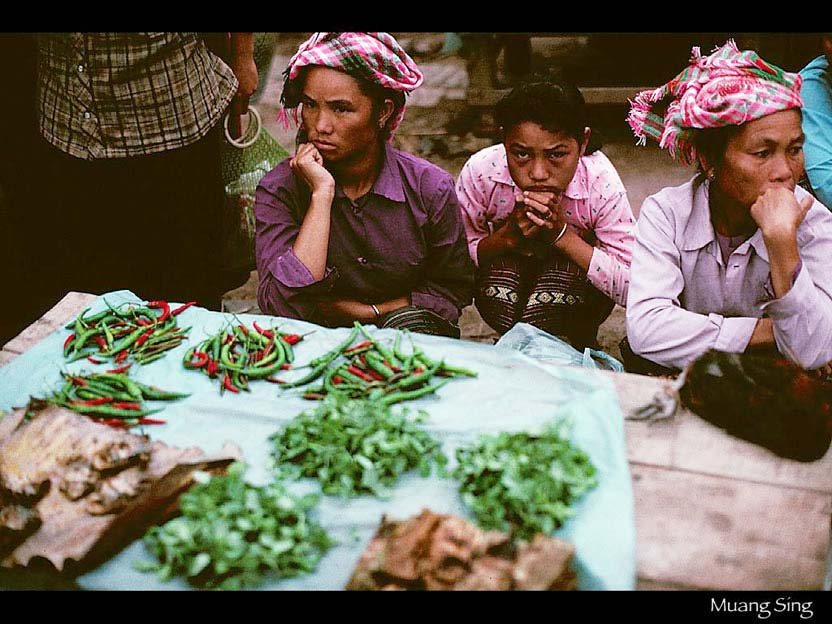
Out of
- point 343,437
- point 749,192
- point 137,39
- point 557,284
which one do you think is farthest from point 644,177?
point 343,437

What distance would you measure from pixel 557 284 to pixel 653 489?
59.1 inches

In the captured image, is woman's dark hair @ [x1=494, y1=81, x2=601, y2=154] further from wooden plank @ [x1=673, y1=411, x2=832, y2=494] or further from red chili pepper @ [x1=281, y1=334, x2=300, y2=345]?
wooden plank @ [x1=673, y1=411, x2=832, y2=494]

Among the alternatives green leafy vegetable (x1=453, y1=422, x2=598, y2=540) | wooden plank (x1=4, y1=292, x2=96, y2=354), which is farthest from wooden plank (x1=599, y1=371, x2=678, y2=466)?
wooden plank (x1=4, y1=292, x2=96, y2=354)

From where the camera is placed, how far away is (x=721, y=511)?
2.17 meters

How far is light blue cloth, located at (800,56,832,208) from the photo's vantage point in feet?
11.8

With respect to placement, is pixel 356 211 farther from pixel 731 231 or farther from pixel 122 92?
pixel 731 231

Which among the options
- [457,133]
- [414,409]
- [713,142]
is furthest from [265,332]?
[457,133]

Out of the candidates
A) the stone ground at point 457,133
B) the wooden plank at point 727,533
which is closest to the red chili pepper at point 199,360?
the wooden plank at point 727,533

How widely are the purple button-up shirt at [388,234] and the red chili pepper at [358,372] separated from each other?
0.70 m

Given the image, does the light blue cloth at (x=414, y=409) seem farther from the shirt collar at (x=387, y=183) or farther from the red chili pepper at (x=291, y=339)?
the shirt collar at (x=387, y=183)

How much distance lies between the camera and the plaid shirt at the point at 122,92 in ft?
10.7

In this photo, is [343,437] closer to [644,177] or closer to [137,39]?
[137,39]

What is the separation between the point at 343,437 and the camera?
230cm

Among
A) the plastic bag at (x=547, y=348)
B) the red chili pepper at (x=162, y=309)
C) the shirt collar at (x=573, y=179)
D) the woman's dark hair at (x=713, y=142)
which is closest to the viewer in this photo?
the woman's dark hair at (x=713, y=142)
